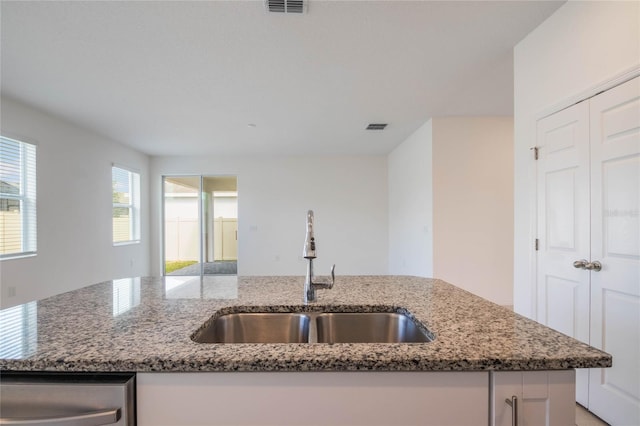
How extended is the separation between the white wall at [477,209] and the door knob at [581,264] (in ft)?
6.89

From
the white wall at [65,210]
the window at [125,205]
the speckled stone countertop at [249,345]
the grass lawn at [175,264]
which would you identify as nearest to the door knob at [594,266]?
the speckled stone countertop at [249,345]

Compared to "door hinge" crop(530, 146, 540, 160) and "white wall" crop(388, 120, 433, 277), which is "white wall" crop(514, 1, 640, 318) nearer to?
"door hinge" crop(530, 146, 540, 160)

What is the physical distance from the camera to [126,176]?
5590 mm

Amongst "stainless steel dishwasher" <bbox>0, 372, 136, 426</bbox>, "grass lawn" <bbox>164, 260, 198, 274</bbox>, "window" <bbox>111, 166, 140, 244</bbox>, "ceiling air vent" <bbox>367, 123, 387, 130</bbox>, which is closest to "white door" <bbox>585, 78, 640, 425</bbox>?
"stainless steel dishwasher" <bbox>0, 372, 136, 426</bbox>

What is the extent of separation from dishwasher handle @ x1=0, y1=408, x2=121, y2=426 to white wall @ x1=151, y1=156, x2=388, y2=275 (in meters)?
5.63

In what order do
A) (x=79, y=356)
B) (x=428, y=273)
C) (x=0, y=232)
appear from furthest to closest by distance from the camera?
(x=428, y=273), (x=0, y=232), (x=79, y=356)

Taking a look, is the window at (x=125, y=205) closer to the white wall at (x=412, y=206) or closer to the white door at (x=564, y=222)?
the white wall at (x=412, y=206)

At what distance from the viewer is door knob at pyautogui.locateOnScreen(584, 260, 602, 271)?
1.71 meters

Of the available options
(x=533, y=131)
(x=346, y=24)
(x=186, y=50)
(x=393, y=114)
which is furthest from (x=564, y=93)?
(x=186, y=50)

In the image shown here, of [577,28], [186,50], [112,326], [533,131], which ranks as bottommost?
[112,326]

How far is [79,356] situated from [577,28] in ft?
9.14

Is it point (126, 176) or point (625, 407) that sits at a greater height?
point (126, 176)

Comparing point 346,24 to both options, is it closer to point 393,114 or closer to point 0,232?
point 393,114

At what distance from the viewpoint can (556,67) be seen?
6.51 ft
